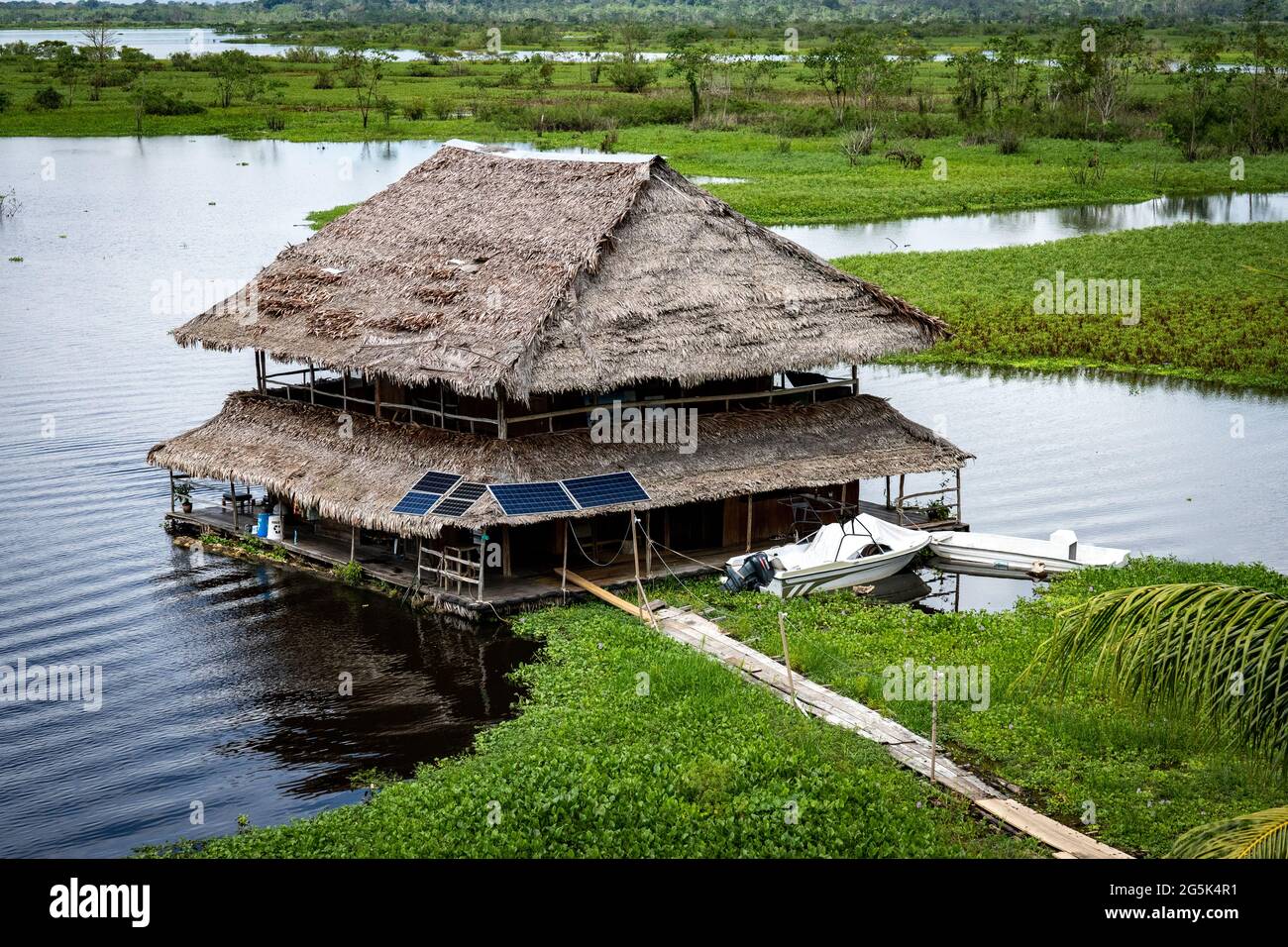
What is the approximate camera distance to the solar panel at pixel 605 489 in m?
22.5

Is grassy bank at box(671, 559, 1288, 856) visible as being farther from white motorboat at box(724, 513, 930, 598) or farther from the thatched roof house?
the thatched roof house

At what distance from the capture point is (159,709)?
1912cm

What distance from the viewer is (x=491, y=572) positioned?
23391 mm

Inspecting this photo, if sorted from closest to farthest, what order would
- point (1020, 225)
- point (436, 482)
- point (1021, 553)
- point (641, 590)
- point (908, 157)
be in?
point (641, 590)
point (436, 482)
point (1021, 553)
point (1020, 225)
point (908, 157)

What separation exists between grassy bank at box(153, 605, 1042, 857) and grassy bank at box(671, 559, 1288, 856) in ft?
4.27

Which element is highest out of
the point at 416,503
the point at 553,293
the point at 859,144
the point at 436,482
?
the point at 859,144

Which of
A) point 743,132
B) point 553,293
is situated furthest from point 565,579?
point 743,132

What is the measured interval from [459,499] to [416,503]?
28.9 inches

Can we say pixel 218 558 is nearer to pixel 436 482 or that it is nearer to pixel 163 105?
pixel 436 482

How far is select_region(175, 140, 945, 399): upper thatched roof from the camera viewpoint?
76.4 ft

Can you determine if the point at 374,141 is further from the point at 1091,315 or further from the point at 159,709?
the point at 159,709

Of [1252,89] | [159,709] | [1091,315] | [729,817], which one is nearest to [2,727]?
[159,709]

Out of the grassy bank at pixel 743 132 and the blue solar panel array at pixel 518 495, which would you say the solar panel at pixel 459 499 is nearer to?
the blue solar panel array at pixel 518 495

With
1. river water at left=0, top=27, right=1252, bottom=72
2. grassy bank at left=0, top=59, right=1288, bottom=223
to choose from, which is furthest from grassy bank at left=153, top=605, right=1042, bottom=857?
river water at left=0, top=27, right=1252, bottom=72
